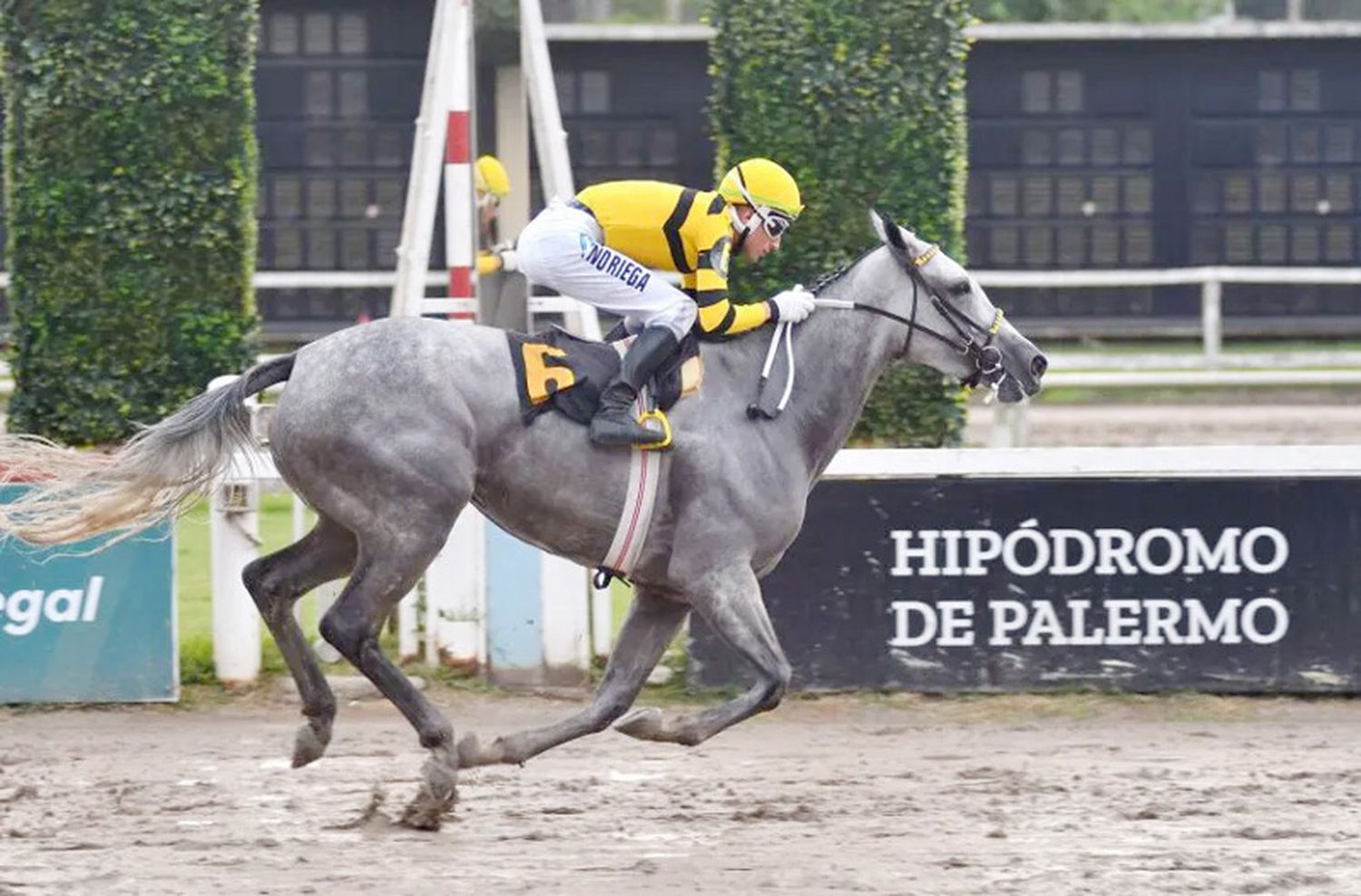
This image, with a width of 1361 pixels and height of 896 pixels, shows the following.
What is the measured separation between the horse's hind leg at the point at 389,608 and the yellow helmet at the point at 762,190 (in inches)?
49.0

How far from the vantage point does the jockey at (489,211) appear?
987cm

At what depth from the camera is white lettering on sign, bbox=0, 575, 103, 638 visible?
8.49 m

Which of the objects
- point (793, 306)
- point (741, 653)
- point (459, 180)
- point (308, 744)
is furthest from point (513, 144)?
point (741, 653)

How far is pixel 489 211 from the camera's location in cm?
1159

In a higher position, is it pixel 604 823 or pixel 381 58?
pixel 381 58

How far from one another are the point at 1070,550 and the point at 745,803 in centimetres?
210

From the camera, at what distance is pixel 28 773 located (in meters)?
7.54

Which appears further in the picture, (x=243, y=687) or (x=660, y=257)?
(x=243, y=687)

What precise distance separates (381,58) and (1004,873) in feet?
35.2

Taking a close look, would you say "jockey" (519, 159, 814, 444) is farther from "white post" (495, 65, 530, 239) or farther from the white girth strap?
"white post" (495, 65, 530, 239)

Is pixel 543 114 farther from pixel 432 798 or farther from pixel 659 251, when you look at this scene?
pixel 432 798

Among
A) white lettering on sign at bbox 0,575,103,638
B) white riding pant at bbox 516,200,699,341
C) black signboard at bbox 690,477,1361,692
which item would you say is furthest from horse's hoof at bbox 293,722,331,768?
black signboard at bbox 690,477,1361,692

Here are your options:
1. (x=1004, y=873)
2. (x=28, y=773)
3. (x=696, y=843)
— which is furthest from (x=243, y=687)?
(x=1004, y=873)

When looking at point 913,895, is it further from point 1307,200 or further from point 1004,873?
point 1307,200
